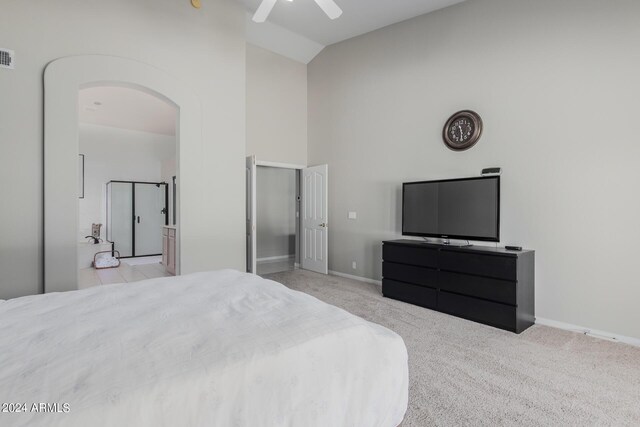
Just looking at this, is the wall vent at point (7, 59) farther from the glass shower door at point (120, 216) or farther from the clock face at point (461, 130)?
the glass shower door at point (120, 216)

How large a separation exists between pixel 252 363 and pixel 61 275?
9.35 feet

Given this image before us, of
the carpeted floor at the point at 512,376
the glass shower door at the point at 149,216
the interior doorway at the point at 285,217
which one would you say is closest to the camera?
the carpeted floor at the point at 512,376

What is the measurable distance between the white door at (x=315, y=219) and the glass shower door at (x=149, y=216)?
3781mm

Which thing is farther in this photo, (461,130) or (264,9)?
(461,130)

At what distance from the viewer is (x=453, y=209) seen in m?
3.73

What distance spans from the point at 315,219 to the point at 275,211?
1965 millimetres

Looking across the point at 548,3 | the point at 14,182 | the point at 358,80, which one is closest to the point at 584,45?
the point at 548,3

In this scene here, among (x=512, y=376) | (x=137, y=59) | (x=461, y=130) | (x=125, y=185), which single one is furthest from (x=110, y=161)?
(x=512, y=376)

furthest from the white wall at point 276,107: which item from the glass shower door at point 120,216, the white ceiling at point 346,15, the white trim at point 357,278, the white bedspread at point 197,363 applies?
the white bedspread at point 197,363

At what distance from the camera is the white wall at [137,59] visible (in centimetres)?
279

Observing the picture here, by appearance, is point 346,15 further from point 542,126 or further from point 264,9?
point 542,126

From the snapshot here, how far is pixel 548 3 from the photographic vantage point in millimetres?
3279

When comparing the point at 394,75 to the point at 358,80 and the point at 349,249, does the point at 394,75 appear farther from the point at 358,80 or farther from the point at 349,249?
the point at 349,249

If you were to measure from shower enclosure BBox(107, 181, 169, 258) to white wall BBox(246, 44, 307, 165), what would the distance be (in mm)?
3577
